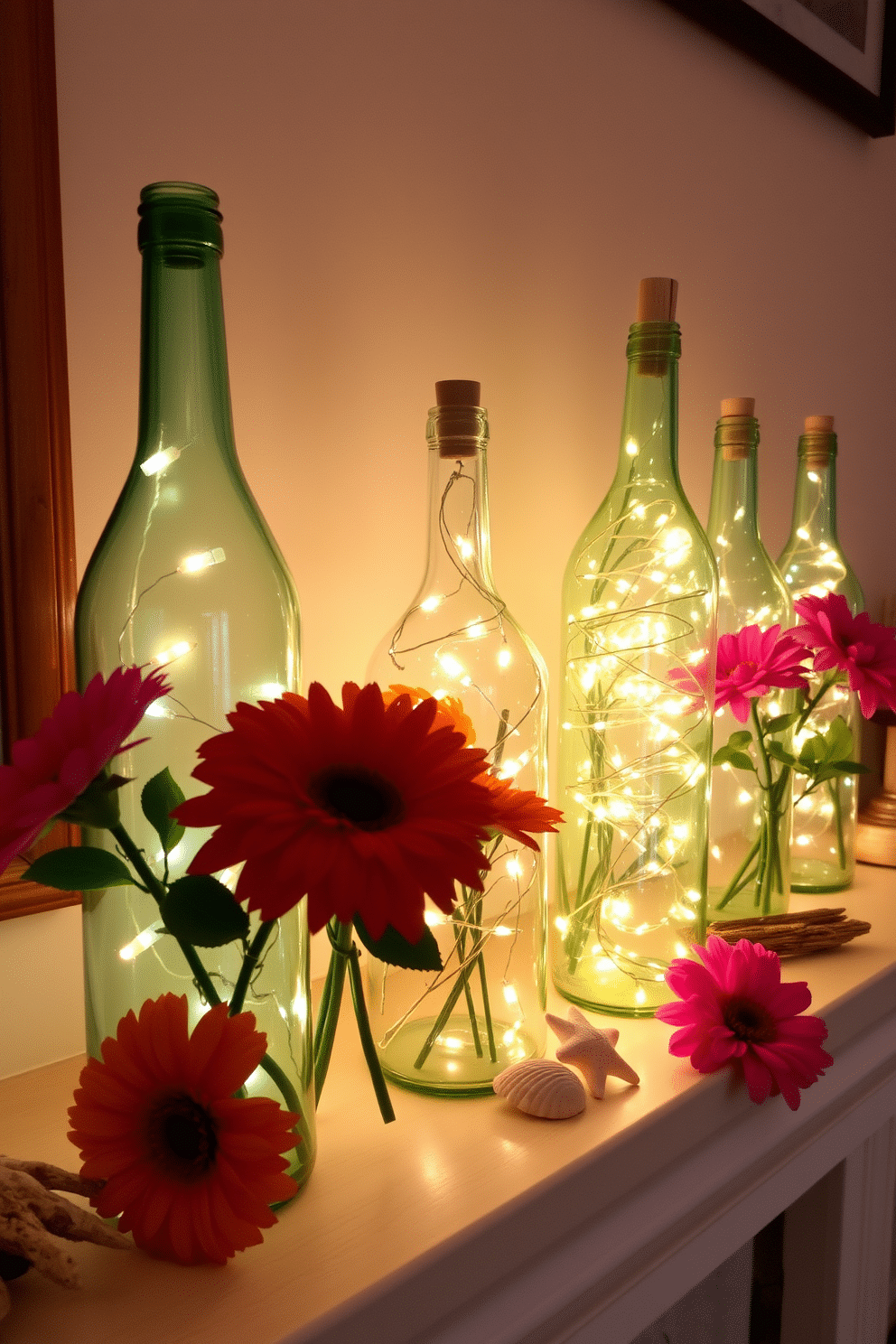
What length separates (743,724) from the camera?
82cm

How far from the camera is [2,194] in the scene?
1.54ft

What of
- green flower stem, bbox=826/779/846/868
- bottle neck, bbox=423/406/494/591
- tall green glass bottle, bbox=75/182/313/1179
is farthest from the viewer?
green flower stem, bbox=826/779/846/868

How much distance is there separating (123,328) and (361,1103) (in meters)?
0.44

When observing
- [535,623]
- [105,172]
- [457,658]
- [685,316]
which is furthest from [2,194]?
[685,316]

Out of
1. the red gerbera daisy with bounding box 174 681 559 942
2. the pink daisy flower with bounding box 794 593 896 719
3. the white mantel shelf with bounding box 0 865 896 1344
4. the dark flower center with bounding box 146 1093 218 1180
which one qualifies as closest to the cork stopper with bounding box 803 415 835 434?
the pink daisy flower with bounding box 794 593 896 719

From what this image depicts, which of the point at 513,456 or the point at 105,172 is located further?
the point at 513,456

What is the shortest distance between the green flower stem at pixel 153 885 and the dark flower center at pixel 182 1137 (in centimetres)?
4

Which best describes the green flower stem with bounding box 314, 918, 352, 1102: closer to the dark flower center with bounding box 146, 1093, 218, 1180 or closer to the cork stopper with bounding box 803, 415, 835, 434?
the dark flower center with bounding box 146, 1093, 218, 1180

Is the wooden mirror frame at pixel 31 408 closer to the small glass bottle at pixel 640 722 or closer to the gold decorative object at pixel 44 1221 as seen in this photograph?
the gold decorative object at pixel 44 1221

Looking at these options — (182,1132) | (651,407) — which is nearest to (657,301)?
(651,407)

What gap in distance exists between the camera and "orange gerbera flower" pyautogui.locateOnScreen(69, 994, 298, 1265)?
0.33 meters

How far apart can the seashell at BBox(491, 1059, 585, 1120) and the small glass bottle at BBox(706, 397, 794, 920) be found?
35 centimetres

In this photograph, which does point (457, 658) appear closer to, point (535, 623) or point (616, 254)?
point (535, 623)

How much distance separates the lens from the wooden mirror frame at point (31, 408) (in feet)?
1.55
